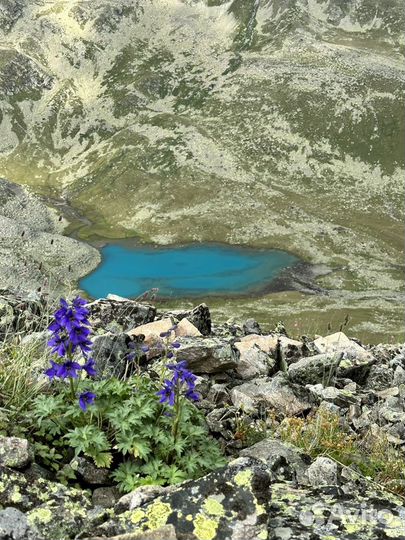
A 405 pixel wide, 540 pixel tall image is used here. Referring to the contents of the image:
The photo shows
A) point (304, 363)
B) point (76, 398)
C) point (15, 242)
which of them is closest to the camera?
point (76, 398)

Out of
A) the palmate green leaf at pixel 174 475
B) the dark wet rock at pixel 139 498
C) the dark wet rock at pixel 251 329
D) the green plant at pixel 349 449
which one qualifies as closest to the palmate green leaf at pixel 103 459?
the palmate green leaf at pixel 174 475

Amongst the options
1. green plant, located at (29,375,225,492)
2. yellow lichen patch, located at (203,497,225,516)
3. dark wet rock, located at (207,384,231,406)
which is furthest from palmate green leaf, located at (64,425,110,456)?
dark wet rock, located at (207,384,231,406)

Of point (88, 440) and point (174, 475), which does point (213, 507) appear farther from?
point (88, 440)

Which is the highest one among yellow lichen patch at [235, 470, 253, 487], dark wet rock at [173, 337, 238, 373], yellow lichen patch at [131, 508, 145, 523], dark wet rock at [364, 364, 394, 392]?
yellow lichen patch at [235, 470, 253, 487]

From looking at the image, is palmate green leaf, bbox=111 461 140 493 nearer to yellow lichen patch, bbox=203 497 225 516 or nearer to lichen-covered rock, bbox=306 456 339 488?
yellow lichen patch, bbox=203 497 225 516

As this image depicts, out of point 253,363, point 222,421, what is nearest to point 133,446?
point 222,421

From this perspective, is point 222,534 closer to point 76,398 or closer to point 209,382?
point 76,398

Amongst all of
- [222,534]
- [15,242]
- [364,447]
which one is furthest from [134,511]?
[15,242]
